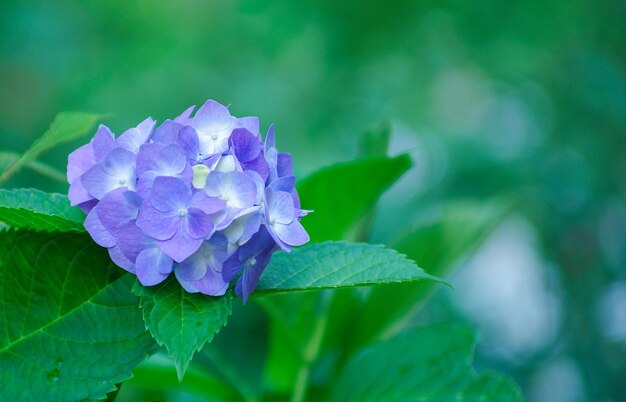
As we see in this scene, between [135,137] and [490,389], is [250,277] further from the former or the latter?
[490,389]

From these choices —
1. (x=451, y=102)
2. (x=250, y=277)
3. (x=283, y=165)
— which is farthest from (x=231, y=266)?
(x=451, y=102)

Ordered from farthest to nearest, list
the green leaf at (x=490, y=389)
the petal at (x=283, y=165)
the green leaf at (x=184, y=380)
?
the green leaf at (x=184, y=380), the green leaf at (x=490, y=389), the petal at (x=283, y=165)

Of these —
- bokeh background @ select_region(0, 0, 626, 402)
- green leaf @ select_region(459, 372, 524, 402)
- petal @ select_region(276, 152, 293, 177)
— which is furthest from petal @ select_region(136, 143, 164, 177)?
bokeh background @ select_region(0, 0, 626, 402)

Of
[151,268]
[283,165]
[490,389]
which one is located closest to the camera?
[151,268]

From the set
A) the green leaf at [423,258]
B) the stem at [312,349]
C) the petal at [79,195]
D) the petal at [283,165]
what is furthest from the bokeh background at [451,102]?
the petal at [79,195]

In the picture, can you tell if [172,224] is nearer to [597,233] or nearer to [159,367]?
[159,367]

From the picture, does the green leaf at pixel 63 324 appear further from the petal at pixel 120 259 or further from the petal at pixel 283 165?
the petal at pixel 283 165
